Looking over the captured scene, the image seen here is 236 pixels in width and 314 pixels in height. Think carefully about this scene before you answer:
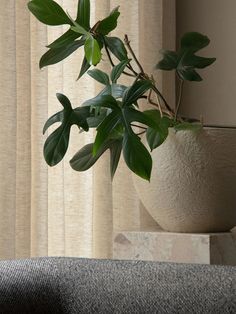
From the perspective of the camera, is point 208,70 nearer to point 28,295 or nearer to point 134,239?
point 134,239

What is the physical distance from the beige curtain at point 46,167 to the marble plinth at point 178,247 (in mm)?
284

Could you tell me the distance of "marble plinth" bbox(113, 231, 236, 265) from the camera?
1705 millimetres

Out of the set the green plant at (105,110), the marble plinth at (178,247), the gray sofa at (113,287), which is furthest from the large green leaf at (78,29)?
the gray sofa at (113,287)

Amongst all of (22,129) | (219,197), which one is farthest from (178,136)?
(22,129)

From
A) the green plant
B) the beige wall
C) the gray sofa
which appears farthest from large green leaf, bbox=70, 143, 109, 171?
the beige wall

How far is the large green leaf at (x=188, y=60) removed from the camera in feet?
6.11

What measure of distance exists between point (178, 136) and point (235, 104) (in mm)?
766

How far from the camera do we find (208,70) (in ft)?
8.32

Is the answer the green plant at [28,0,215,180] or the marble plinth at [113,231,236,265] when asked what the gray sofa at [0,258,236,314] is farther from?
the marble plinth at [113,231,236,265]

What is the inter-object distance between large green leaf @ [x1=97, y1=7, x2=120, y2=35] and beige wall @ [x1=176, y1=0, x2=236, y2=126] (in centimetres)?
84

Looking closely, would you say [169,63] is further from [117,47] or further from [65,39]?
[65,39]

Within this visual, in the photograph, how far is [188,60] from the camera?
73.4 inches

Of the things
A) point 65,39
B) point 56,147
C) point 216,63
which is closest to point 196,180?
point 56,147

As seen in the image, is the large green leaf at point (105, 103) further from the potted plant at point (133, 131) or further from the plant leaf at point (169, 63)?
the plant leaf at point (169, 63)
